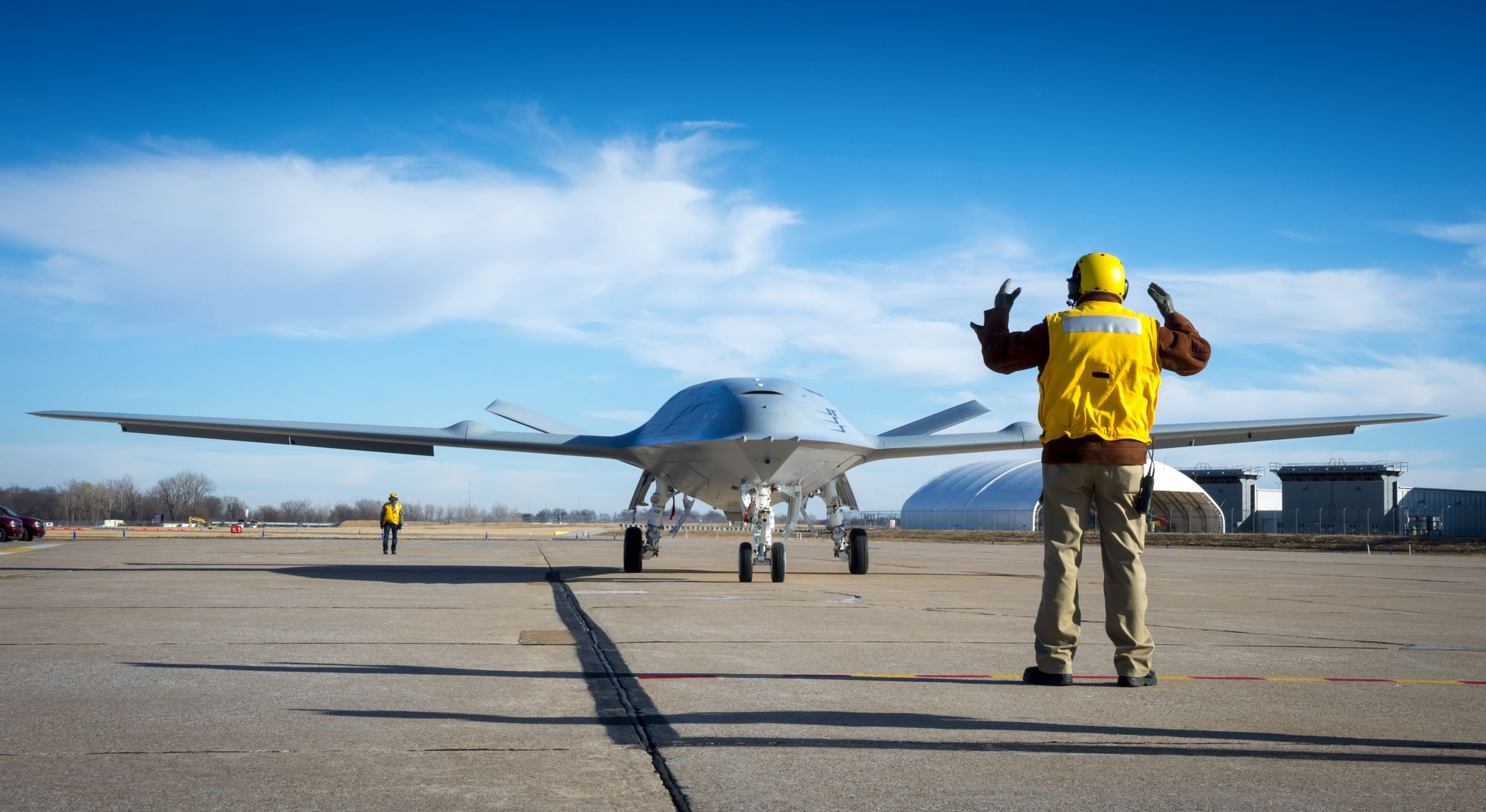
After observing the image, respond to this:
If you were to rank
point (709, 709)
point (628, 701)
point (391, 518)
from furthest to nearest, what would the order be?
1. point (391, 518)
2. point (628, 701)
3. point (709, 709)

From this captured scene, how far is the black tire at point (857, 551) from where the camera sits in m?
18.1

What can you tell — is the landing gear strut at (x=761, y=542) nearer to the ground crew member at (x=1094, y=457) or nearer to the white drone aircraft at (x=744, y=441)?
the white drone aircraft at (x=744, y=441)

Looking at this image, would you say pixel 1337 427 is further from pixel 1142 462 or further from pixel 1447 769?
pixel 1447 769

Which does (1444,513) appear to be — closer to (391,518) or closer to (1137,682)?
(391,518)

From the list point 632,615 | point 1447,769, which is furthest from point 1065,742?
point 632,615

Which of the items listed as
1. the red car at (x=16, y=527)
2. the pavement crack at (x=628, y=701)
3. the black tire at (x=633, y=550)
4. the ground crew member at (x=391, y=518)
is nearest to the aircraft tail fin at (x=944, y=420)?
the black tire at (x=633, y=550)

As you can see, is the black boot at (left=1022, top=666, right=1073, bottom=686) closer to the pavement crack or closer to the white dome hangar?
the pavement crack

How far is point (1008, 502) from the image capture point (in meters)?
75.9

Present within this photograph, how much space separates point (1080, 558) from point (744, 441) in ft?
29.0

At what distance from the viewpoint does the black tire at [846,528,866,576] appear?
59.5 ft

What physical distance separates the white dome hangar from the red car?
2179 inches

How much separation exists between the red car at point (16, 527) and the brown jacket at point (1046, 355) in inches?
1516

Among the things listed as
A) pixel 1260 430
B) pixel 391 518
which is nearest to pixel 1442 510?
pixel 1260 430

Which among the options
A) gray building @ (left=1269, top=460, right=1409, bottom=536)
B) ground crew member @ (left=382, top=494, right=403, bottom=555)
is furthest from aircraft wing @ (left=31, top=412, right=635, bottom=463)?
gray building @ (left=1269, top=460, right=1409, bottom=536)
